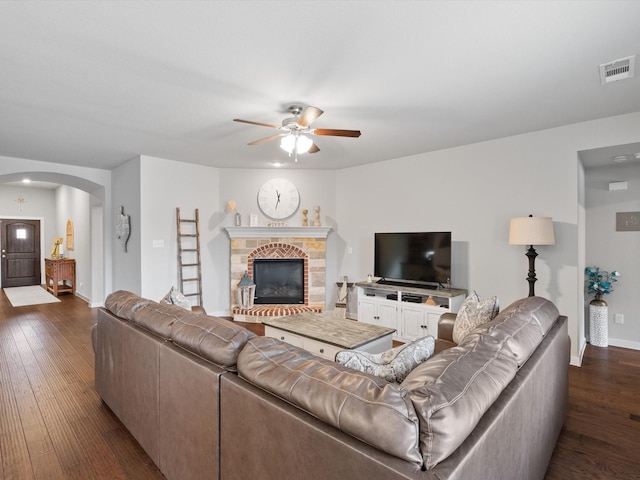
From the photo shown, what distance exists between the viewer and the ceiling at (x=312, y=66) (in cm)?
187

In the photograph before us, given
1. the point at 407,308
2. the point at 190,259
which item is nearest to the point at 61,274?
the point at 190,259

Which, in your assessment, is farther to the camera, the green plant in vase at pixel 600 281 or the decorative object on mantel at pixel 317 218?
the decorative object on mantel at pixel 317 218

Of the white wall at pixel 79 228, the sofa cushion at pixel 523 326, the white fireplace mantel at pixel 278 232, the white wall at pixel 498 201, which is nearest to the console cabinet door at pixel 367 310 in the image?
the white wall at pixel 498 201

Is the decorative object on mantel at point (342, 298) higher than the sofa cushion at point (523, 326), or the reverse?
the sofa cushion at point (523, 326)

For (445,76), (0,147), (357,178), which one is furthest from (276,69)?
(0,147)

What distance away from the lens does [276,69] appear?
2457 millimetres

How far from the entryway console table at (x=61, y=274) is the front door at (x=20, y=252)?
1.18 metres

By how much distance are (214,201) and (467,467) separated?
552cm

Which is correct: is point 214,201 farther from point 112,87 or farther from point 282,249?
point 112,87

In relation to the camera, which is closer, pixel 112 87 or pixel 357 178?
pixel 112 87

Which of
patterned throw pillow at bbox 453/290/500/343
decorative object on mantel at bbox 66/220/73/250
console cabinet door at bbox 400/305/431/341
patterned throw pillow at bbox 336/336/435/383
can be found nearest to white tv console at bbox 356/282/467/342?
console cabinet door at bbox 400/305/431/341

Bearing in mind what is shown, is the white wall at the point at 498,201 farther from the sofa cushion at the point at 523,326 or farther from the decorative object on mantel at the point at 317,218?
the sofa cushion at the point at 523,326

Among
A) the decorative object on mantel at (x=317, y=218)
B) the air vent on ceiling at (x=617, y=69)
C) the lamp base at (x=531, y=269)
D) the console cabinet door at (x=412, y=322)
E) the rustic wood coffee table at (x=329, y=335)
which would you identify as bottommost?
the console cabinet door at (x=412, y=322)

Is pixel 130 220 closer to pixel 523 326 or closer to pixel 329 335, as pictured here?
pixel 329 335
